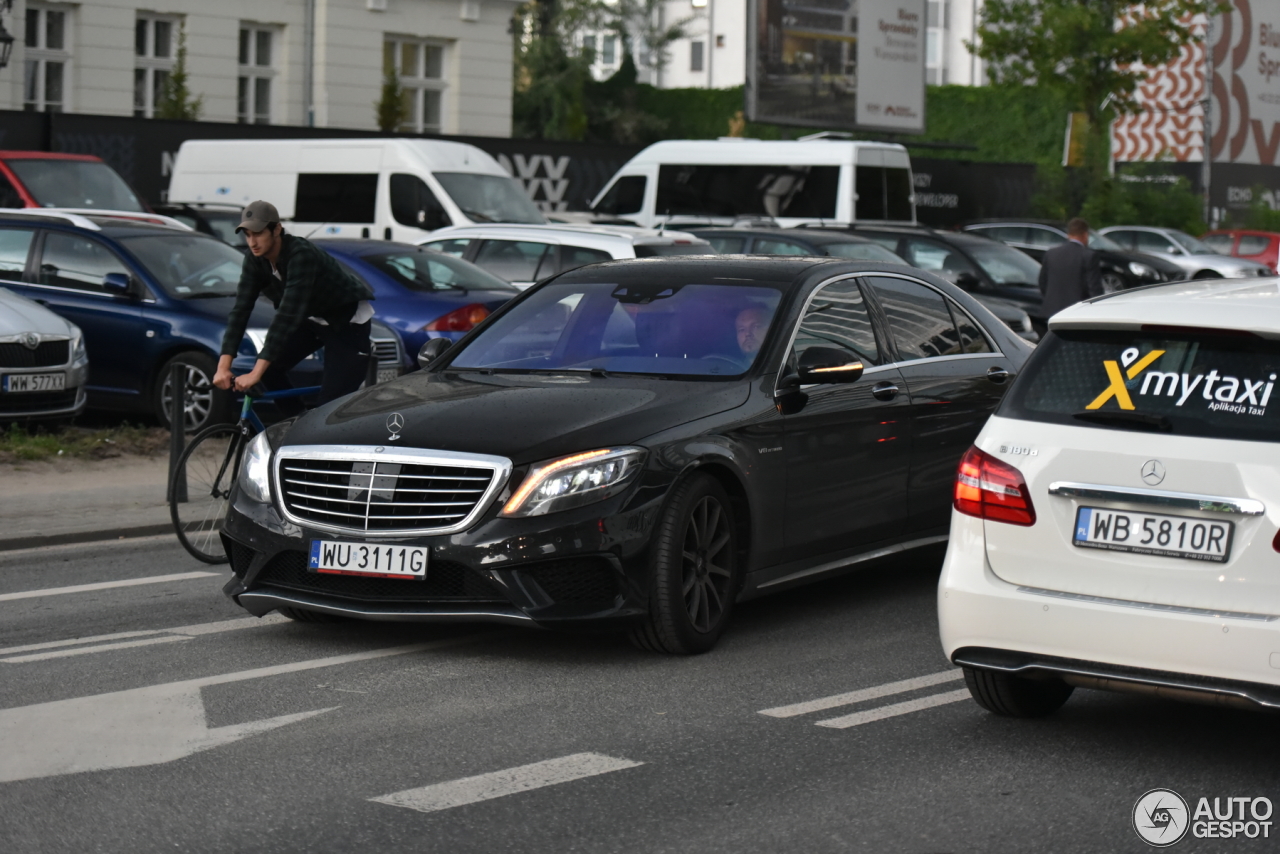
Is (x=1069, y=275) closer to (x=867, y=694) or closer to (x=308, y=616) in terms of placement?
(x=308, y=616)

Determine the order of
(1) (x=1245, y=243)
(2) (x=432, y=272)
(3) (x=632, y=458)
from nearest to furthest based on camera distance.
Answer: (3) (x=632, y=458)
(2) (x=432, y=272)
(1) (x=1245, y=243)

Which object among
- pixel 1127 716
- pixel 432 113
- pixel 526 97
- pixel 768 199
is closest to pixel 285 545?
pixel 1127 716

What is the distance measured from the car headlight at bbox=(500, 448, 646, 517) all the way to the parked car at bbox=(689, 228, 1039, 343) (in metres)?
12.6

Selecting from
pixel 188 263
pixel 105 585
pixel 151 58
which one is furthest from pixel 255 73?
pixel 105 585

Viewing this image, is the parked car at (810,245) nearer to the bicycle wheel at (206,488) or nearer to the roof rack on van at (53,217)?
the roof rack on van at (53,217)

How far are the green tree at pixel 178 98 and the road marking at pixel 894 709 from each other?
30.6 meters

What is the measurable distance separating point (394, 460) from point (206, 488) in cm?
270

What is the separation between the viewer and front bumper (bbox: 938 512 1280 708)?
5.20 meters

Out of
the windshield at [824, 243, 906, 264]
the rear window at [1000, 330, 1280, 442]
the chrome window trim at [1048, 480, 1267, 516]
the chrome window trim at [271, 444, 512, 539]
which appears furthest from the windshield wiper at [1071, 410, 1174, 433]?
the windshield at [824, 243, 906, 264]

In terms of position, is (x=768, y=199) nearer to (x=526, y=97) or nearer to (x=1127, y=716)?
(x=1127, y=716)

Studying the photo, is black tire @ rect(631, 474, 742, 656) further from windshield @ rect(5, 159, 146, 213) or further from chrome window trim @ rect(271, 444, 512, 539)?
windshield @ rect(5, 159, 146, 213)

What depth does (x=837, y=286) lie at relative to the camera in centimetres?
832

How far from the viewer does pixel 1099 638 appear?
5.45 meters

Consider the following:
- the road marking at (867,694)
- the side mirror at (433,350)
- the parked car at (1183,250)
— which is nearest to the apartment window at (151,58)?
the parked car at (1183,250)
